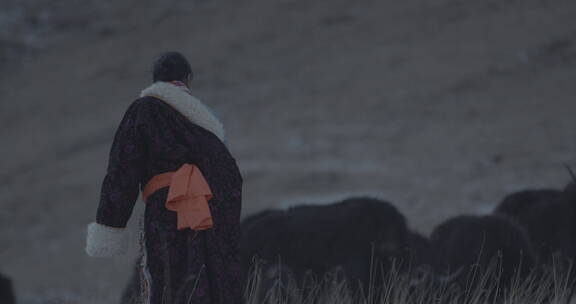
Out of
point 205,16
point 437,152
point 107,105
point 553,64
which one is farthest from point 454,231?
point 205,16

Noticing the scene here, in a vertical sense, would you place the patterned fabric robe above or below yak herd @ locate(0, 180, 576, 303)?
above

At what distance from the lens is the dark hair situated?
439 cm

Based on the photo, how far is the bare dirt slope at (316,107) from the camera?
2272cm

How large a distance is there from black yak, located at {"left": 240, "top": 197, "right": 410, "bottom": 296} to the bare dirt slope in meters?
8.01

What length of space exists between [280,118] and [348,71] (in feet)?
18.5

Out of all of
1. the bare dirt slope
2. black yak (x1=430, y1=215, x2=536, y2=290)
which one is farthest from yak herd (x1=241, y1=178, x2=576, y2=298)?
the bare dirt slope

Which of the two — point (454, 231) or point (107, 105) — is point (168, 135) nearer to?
point (454, 231)

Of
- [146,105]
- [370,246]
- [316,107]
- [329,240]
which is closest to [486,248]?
[370,246]

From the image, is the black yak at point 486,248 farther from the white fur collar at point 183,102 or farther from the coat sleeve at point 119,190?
the coat sleeve at point 119,190

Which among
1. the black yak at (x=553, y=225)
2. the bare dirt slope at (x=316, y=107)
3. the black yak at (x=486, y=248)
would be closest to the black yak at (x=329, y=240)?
the black yak at (x=486, y=248)

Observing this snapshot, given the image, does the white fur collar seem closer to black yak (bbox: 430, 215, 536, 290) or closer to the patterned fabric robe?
the patterned fabric robe

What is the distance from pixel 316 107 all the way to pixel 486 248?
996 inches

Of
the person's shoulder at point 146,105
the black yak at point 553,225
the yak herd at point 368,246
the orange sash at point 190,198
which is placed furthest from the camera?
the black yak at point 553,225

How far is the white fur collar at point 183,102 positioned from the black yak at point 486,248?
3.66 meters
